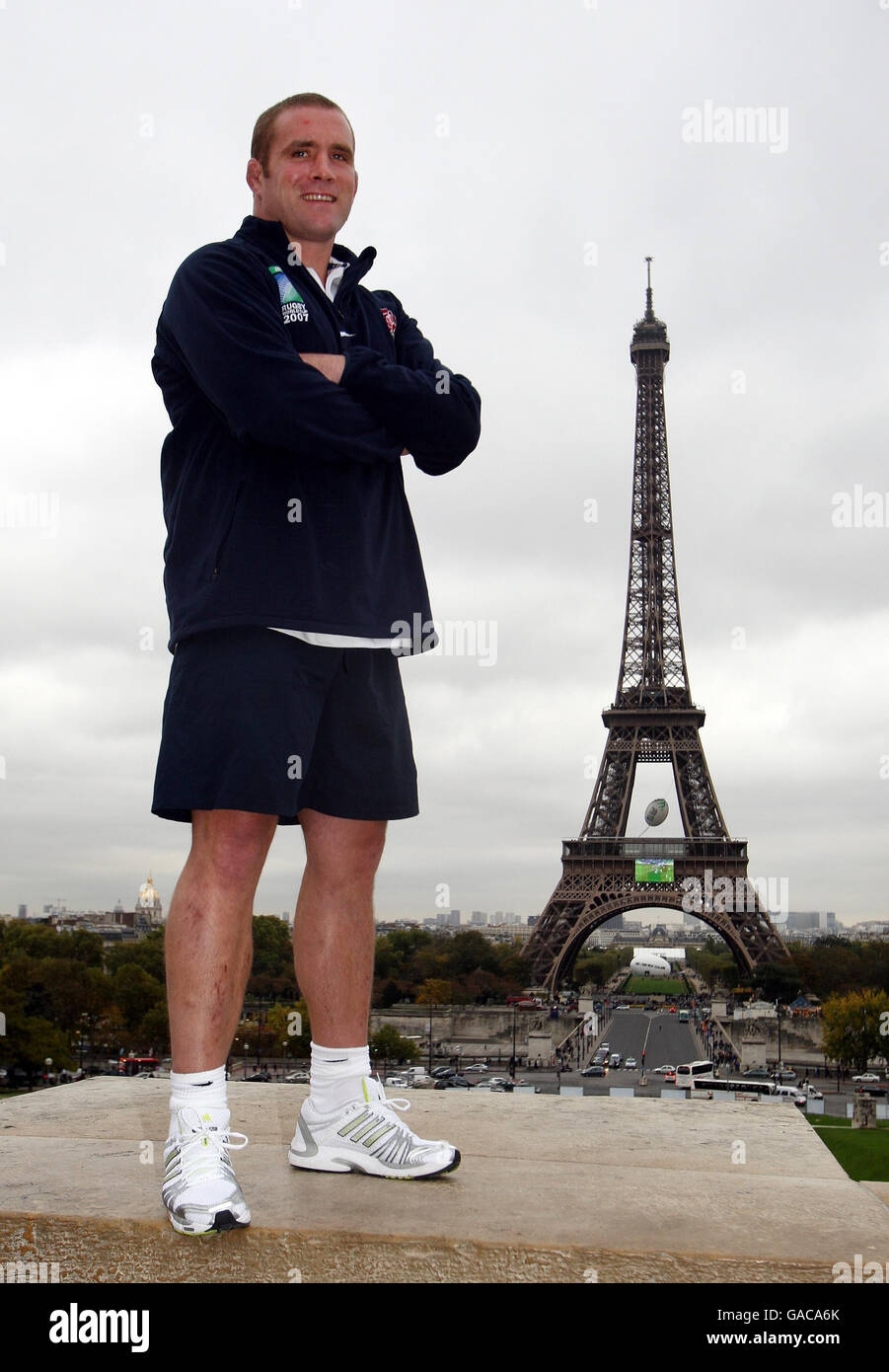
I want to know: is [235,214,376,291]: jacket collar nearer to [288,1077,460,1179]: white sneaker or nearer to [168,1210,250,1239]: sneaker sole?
[288,1077,460,1179]: white sneaker

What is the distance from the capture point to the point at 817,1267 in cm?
273

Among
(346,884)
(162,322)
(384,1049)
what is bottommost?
(384,1049)

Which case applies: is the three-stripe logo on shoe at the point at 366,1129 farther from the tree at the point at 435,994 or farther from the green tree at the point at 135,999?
the tree at the point at 435,994

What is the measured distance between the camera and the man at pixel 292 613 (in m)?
3.23

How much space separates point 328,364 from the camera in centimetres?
343

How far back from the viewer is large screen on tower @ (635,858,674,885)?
49094 millimetres

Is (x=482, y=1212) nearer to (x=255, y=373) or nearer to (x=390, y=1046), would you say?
(x=255, y=373)

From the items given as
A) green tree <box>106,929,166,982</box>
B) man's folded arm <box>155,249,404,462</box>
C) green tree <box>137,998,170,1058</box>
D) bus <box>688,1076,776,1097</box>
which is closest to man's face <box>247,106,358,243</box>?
man's folded arm <box>155,249,404,462</box>

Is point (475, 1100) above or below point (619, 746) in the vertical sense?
below
